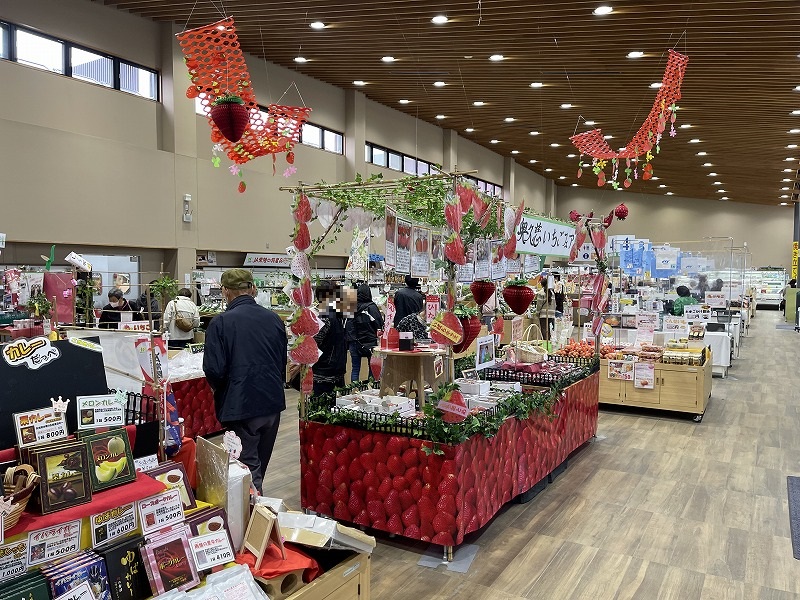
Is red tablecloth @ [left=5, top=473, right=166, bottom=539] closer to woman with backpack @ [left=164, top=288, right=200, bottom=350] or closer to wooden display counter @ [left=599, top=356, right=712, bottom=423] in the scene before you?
woman with backpack @ [left=164, top=288, right=200, bottom=350]

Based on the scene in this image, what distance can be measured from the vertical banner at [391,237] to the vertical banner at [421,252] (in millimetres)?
229

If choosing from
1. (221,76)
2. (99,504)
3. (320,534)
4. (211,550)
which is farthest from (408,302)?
(99,504)

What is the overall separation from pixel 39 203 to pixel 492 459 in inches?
287

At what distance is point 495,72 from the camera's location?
34.2 ft

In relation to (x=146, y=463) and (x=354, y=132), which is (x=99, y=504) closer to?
(x=146, y=463)

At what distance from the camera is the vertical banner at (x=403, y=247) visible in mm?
3760

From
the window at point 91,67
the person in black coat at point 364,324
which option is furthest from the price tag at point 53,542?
the window at point 91,67

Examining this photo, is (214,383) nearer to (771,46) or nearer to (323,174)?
(771,46)

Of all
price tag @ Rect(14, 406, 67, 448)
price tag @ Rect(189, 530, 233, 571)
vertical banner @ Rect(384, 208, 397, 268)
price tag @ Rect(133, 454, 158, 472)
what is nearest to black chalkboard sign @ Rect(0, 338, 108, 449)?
price tag @ Rect(14, 406, 67, 448)

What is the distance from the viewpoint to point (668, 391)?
24.3ft

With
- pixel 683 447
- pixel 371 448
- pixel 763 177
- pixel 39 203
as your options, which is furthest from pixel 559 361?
pixel 763 177

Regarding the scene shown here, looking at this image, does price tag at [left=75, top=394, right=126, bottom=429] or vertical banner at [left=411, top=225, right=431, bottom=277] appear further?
vertical banner at [left=411, top=225, right=431, bottom=277]

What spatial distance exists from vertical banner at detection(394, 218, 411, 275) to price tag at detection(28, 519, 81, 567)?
232 centimetres

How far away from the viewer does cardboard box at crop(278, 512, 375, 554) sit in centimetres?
235
